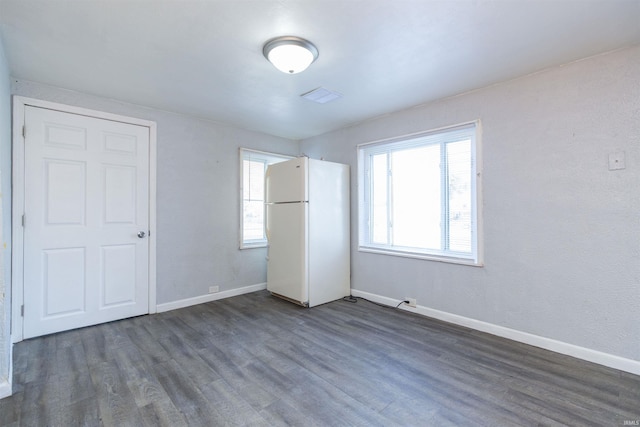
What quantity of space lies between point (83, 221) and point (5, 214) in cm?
63

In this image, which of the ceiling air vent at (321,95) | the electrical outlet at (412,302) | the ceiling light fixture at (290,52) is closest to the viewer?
the ceiling light fixture at (290,52)

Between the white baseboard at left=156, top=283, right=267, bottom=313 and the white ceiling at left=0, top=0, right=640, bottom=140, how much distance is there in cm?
237

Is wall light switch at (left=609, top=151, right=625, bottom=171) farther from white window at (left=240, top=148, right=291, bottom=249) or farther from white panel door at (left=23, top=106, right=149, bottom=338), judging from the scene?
white panel door at (left=23, top=106, right=149, bottom=338)

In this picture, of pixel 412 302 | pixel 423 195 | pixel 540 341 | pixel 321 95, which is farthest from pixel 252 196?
pixel 540 341

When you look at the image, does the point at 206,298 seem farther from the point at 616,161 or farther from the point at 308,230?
the point at 616,161

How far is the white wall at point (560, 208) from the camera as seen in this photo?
2.13 meters

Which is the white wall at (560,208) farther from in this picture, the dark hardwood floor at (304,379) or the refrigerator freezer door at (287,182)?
the refrigerator freezer door at (287,182)

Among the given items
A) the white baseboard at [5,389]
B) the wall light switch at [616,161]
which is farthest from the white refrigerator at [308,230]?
the wall light switch at [616,161]

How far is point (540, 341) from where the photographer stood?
2.46 meters

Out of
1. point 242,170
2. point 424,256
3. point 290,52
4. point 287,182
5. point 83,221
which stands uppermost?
point 290,52

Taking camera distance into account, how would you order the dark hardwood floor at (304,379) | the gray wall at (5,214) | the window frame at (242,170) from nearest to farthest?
the dark hardwood floor at (304,379) → the gray wall at (5,214) → the window frame at (242,170)

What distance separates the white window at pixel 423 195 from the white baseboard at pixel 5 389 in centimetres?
337

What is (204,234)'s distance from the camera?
148 inches

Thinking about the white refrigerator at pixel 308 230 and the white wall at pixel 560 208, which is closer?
the white wall at pixel 560 208
